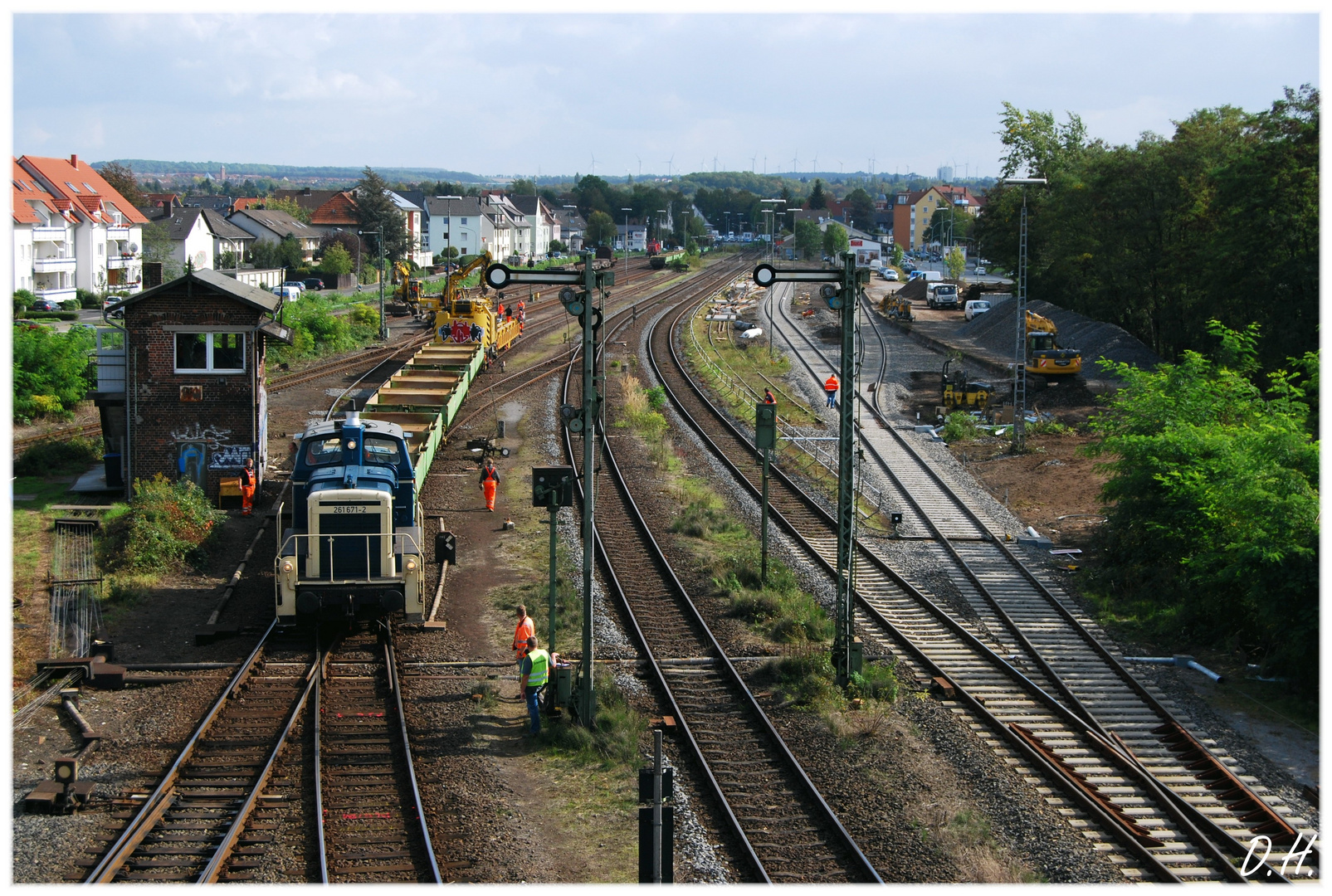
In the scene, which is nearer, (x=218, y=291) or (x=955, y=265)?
(x=218, y=291)

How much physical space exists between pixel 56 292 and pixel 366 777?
2562 inches

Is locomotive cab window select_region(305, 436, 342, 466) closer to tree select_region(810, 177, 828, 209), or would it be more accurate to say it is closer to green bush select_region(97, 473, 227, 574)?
green bush select_region(97, 473, 227, 574)

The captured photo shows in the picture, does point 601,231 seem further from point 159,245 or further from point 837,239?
point 159,245

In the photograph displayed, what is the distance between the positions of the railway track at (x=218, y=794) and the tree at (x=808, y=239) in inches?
3490

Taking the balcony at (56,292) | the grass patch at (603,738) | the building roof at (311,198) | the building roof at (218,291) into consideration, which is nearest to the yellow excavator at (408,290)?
the balcony at (56,292)

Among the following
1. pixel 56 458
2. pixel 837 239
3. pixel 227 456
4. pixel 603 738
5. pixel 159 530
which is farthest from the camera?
pixel 837 239

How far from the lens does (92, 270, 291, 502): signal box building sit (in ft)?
77.7

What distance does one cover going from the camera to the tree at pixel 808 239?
102 meters

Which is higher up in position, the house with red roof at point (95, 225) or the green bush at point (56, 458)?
the house with red roof at point (95, 225)

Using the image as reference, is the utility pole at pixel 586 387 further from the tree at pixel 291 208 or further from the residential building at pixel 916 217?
the residential building at pixel 916 217

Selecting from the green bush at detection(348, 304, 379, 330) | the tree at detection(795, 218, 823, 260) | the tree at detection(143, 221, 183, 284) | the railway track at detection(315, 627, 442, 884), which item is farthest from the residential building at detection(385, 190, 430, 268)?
the railway track at detection(315, 627, 442, 884)

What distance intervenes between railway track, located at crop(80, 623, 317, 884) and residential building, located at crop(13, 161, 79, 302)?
57829 mm

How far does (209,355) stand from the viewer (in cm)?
2397

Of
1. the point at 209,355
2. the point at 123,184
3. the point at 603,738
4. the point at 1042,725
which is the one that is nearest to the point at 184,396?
the point at 209,355
